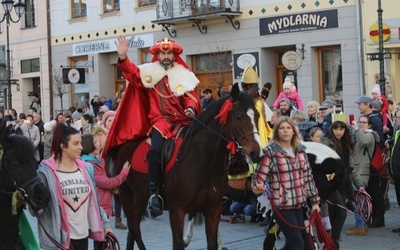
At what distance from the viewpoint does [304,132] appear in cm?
1200

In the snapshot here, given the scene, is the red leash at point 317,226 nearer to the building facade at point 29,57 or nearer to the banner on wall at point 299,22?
the banner on wall at point 299,22

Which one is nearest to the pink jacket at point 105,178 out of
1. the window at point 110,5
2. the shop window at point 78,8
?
the window at point 110,5

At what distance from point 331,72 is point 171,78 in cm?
1617

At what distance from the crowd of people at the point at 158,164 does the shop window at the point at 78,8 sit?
21057mm

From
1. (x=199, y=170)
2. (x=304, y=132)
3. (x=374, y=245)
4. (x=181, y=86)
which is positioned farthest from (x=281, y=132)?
(x=304, y=132)

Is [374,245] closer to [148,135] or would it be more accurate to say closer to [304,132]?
[304,132]

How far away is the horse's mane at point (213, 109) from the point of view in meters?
8.03

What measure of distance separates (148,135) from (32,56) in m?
26.8

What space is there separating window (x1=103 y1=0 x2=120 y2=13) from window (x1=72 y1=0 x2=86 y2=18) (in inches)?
56.4

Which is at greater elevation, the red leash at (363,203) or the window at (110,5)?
the window at (110,5)

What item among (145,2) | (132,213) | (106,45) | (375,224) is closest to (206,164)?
(132,213)

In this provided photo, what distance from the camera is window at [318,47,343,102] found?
80.1 feet

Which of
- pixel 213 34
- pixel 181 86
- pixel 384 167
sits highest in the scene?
pixel 213 34

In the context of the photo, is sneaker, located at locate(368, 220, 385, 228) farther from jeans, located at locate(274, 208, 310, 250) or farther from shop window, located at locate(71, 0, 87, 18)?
shop window, located at locate(71, 0, 87, 18)
